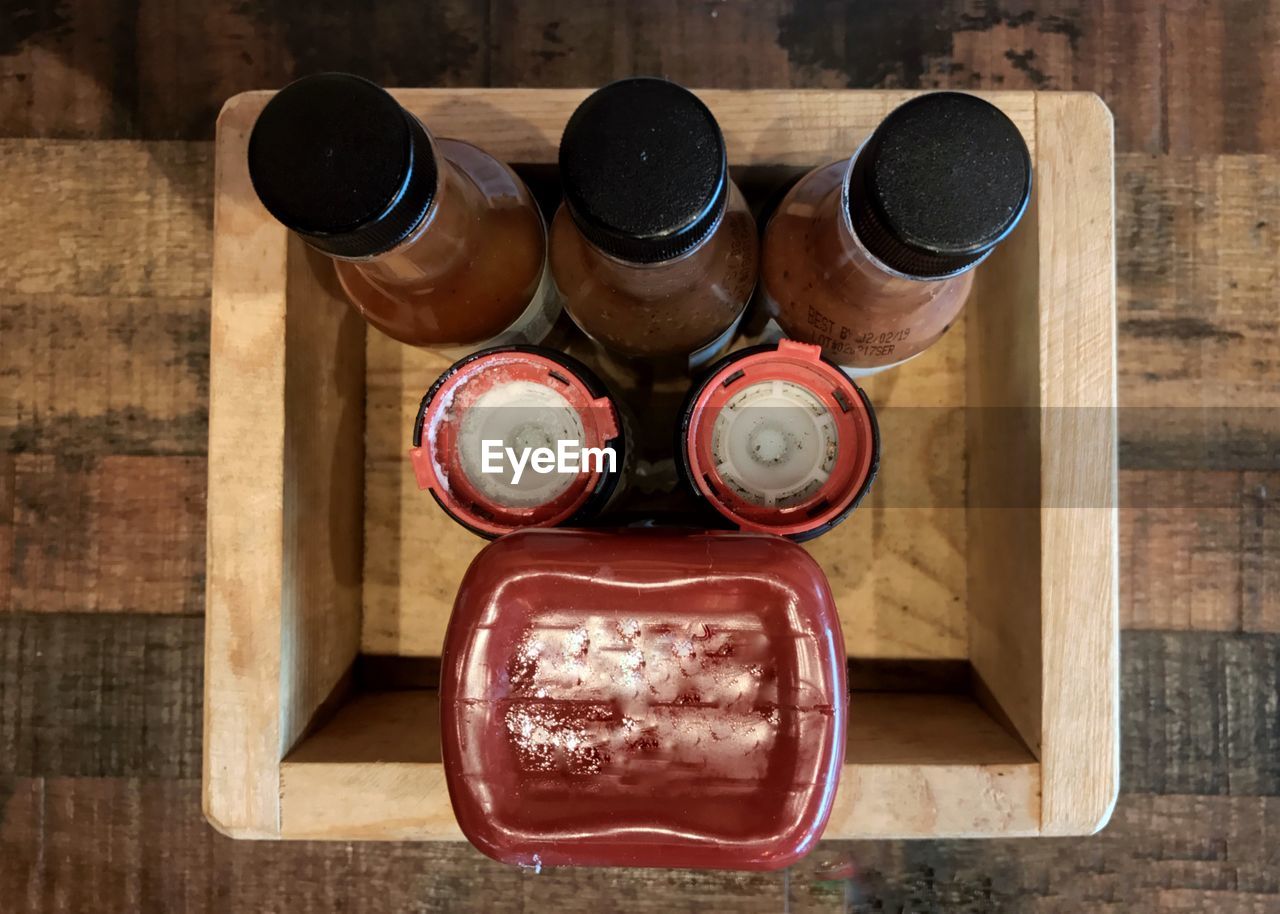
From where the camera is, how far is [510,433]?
50cm

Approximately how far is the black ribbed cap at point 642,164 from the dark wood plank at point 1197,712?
22.3 inches

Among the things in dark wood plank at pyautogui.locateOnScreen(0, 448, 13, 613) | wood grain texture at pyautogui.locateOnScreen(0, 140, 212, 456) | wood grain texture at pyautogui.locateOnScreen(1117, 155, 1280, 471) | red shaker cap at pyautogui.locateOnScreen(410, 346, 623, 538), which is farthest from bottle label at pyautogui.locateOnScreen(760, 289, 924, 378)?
dark wood plank at pyautogui.locateOnScreen(0, 448, 13, 613)

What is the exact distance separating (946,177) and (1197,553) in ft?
1.70

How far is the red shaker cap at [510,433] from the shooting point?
480mm

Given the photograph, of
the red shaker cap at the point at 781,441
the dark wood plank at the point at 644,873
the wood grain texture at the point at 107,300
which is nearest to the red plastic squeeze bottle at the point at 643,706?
the red shaker cap at the point at 781,441

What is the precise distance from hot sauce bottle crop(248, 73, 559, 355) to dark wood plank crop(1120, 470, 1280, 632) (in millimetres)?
499

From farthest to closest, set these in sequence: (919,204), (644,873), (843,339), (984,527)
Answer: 1. (644,873)
2. (984,527)
3. (843,339)
4. (919,204)

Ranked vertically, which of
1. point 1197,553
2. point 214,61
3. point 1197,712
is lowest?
point 1197,712

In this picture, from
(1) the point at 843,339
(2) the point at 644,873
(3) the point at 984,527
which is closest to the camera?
(1) the point at 843,339

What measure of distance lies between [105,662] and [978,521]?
0.68 m

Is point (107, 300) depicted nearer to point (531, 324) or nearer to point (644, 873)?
point (531, 324)

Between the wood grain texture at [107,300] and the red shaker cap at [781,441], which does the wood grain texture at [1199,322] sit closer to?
the red shaker cap at [781,441]

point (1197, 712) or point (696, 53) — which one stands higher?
point (696, 53)

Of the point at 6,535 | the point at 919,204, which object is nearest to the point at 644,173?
the point at 919,204
